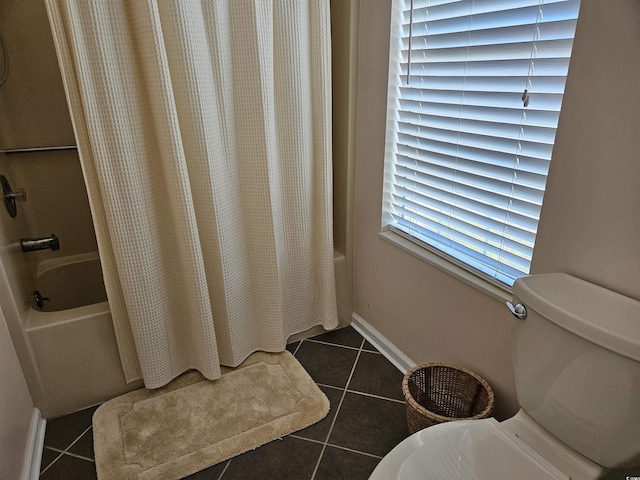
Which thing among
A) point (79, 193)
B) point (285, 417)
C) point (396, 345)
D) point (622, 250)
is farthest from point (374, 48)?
point (79, 193)

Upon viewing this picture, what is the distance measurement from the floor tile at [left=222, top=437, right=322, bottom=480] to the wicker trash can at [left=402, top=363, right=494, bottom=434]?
39 cm

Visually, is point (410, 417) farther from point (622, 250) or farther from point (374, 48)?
point (374, 48)

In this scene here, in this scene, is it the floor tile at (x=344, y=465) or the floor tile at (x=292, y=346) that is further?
the floor tile at (x=292, y=346)

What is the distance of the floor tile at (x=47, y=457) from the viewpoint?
1491mm

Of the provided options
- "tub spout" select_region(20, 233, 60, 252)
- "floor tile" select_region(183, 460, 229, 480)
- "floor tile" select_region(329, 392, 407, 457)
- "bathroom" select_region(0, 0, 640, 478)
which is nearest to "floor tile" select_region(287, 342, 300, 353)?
"bathroom" select_region(0, 0, 640, 478)

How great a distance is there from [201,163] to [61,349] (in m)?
0.92

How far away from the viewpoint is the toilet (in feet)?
2.82

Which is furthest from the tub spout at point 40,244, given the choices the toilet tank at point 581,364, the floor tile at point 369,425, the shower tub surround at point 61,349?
the toilet tank at point 581,364

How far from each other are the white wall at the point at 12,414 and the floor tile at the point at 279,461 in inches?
26.2

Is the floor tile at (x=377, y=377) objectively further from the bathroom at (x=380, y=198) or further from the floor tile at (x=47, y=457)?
the floor tile at (x=47, y=457)

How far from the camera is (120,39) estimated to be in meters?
1.35

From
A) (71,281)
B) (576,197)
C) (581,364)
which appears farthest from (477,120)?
(71,281)

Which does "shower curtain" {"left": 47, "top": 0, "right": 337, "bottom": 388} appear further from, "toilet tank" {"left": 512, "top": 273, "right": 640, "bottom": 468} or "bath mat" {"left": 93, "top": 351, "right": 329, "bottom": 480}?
"toilet tank" {"left": 512, "top": 273, "right": 640, "bottom": 468}

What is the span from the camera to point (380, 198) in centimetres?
187
